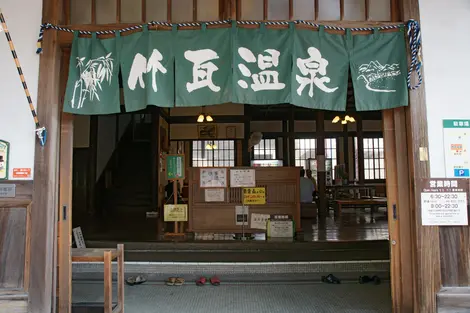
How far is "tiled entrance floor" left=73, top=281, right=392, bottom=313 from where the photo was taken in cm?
393

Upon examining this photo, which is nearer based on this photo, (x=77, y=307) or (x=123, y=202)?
(x=77, y=307)

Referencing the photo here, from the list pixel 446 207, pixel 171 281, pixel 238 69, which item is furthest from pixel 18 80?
pixel 446 207

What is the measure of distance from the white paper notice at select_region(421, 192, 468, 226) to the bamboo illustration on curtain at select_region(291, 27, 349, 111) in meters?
1.18

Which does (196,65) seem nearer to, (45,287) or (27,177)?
(27,177)

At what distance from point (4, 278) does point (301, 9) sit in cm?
387

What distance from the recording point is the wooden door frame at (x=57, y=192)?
3.23 metres

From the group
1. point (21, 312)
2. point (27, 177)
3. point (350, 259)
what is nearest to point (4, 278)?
point (21, 312)

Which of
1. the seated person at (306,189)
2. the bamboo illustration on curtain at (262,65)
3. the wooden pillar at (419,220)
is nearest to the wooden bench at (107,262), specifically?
the bamboo illustration on curtain at (262,65)

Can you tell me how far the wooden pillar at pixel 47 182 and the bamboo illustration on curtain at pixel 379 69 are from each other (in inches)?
114

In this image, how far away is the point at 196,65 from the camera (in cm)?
333

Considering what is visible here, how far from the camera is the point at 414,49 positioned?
10.9 feet

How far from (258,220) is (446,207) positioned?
12.6 feet

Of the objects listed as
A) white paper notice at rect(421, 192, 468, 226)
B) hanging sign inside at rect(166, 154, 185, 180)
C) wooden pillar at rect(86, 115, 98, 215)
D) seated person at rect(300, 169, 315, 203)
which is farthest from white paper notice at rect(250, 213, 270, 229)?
wooden pillar at rect(86, 115, 98, 215)

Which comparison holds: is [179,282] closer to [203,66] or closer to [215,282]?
[215,282]
